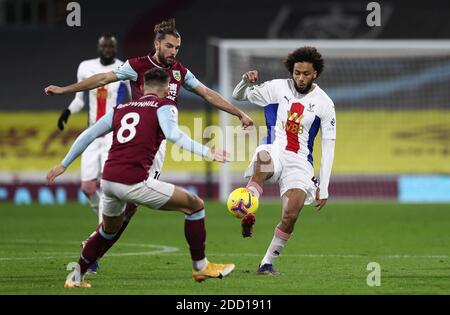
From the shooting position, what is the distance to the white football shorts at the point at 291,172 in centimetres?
1027

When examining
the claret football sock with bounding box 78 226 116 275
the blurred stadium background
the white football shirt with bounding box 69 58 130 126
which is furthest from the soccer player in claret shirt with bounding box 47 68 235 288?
the blurred stadium background

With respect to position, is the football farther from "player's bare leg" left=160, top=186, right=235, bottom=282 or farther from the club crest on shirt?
the club crest on shirt

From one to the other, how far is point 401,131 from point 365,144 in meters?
0.94

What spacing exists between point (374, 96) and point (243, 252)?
15.8 meters

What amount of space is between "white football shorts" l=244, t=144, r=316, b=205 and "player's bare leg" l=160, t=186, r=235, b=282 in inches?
61.9

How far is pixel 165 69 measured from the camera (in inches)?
401

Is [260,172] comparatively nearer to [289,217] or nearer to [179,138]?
[289,217]

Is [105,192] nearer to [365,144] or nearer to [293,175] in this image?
[293,175]

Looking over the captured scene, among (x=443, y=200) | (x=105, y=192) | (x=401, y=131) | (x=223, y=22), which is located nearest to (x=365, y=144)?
(x=401, y=131)

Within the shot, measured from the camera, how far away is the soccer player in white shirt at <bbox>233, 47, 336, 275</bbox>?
1019 centimetres
